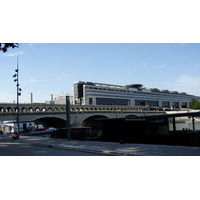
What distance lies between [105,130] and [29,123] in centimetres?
3736

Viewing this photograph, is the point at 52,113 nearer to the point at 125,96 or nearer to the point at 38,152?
the point at 38,152

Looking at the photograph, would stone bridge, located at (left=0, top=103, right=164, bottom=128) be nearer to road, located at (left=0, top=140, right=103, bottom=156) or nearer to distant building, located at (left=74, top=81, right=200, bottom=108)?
distant building, located at (left=74, top=81, right=200, bottom=108)


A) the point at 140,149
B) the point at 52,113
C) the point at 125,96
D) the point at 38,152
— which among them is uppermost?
the point at 125,96

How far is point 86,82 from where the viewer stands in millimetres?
131125

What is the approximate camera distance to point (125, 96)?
147 metres

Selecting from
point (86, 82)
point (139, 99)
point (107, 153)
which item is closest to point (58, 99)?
point (86, 82)

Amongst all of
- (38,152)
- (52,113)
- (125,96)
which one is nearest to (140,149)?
(38,152)

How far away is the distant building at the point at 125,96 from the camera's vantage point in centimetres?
12570

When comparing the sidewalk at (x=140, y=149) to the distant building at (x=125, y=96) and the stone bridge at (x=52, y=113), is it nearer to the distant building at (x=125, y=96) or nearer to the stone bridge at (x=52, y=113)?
the stone bridge at (x=52, y=113)

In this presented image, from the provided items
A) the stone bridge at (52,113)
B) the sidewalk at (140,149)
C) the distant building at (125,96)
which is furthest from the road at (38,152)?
the distant building at (125,96)

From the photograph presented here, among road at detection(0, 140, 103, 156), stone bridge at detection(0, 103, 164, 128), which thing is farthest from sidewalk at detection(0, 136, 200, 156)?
stone bridge at detection(0, 103, 164, 128)

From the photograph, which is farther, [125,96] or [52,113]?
[125,96]

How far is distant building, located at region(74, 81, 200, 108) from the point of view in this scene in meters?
126

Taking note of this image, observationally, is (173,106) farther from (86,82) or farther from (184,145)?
(184,145)
